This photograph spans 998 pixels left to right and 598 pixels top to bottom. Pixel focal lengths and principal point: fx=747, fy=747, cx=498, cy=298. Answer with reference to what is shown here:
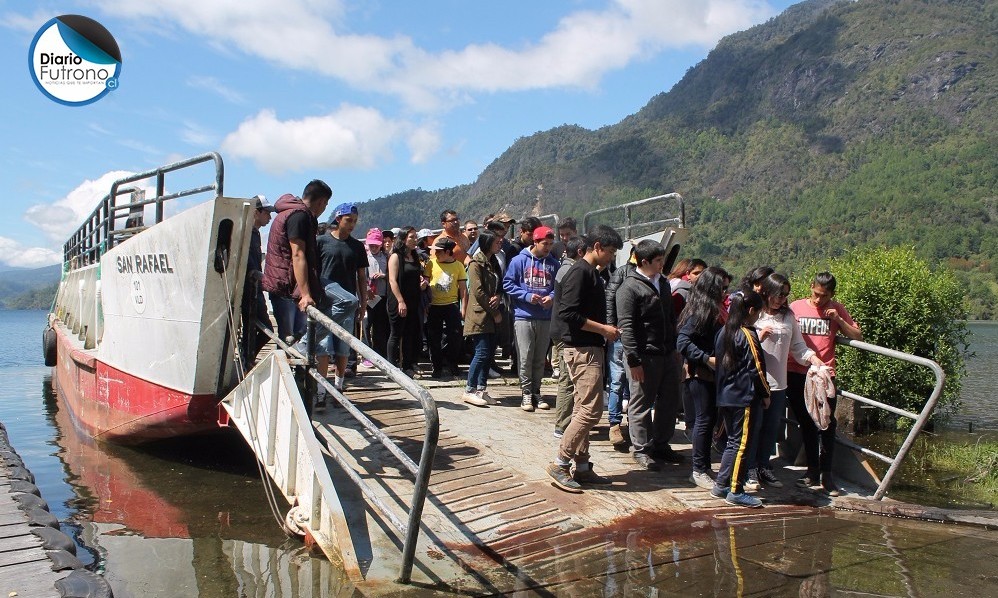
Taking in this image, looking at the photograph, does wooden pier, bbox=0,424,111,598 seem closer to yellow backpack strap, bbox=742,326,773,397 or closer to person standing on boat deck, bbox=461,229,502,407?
person standing on boat deck, bbox=461,229,502,407

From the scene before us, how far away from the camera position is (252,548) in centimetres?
504

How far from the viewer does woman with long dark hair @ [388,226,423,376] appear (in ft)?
26.7

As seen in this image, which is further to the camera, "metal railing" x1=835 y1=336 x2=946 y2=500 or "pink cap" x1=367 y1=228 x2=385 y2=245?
"pink cap" x1=367 y1=228 x2=385 y2=245

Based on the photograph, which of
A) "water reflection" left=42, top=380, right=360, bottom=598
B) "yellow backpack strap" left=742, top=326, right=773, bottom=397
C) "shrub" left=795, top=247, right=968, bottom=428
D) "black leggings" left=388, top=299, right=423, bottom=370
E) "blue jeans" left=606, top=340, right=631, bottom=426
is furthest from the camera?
"shrub" left=795, top=247, right=968, bottom=428

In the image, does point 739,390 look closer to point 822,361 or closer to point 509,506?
point 822,361

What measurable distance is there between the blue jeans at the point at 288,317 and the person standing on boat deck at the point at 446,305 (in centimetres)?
249

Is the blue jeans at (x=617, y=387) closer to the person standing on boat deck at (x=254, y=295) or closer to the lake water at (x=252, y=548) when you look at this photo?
the lake water at (x=252, y=548)

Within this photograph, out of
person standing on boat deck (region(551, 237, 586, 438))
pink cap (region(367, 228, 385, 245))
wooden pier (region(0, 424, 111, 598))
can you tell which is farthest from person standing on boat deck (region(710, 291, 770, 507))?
pink cap (region(367, 228, 385, 245))

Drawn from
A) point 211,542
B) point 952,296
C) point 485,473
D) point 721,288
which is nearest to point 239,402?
point 211,542

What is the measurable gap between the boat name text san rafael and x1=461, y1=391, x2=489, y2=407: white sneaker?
3.03 meters

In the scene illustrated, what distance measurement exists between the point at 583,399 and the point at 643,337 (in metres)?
0.84

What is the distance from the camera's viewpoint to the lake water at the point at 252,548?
13.8 feet

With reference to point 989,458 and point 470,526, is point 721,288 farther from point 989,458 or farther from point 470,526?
point 989,458

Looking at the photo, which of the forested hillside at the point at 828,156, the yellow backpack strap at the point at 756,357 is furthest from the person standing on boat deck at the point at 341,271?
the forested hillside at the point at 828,156
